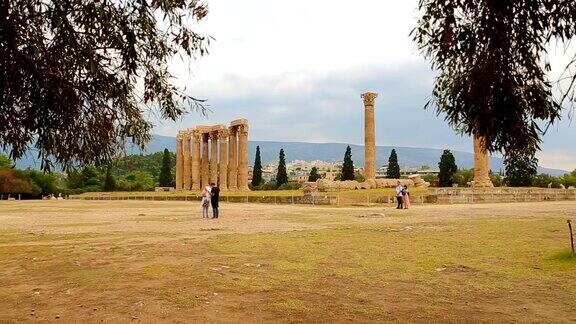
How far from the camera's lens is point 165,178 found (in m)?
98.6

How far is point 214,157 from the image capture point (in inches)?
2685

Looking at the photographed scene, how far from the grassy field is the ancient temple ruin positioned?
4913cm

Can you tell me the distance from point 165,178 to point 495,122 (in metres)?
95.7

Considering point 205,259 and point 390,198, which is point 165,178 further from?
point 205,259

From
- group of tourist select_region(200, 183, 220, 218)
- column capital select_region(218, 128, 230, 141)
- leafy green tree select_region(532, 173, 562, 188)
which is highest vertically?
column capital select_region(218, 128, 230, 141)

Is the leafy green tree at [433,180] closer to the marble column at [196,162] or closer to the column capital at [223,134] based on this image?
the column capital at [223,134]

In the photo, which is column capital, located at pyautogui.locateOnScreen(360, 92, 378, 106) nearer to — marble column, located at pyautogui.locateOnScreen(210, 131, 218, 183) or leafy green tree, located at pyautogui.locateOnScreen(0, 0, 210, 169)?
marble column, located at pyautogui.locateOnScreen(210, 131, 218, 183)

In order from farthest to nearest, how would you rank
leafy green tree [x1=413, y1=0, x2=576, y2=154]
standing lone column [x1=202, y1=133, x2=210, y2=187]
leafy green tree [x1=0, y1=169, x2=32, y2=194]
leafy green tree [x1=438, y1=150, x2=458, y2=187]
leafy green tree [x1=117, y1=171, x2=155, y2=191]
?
leafy green tree [x1=117, y1=171, x2=155, y2=191], leafy green tree [x1=438, y1=150, x2=458, y2=187], leafy green tree [x1=0, y1=169, x2=32, y2=194], standing lone column [x1=202, y1=133, x2=210, y2=187], leafy green tree [x1=413, y1=0, x2=576, y2=154]

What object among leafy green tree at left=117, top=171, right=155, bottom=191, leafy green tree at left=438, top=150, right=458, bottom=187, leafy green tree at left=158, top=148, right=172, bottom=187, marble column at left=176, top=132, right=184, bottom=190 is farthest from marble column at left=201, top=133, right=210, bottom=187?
leafy green tree at left=438, top=150, right=458, bottom=187

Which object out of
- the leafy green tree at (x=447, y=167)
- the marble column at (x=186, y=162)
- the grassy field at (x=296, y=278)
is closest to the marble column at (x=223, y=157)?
the marble column at (x=186, y=162)

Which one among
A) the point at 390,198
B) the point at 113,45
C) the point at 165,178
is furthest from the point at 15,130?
the point at 165,178

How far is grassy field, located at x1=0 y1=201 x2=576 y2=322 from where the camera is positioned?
7203 mm

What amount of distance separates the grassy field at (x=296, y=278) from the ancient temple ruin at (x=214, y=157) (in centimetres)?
4913

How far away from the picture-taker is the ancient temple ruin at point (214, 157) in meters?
64.9
